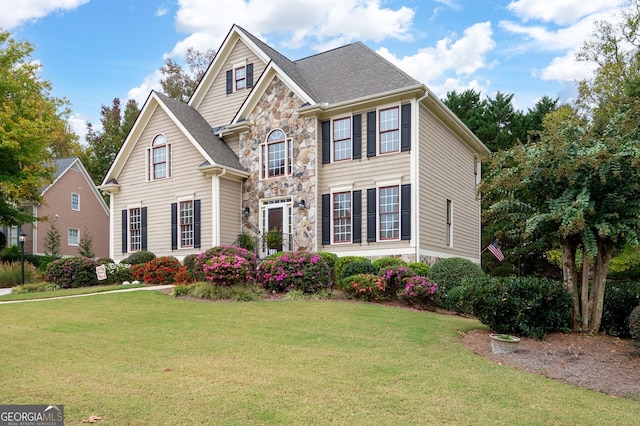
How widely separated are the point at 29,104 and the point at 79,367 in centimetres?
2230

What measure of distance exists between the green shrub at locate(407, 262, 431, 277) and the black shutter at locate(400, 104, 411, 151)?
12.6 feet

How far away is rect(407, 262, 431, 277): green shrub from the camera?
48.8 ft

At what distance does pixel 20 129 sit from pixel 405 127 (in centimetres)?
1668

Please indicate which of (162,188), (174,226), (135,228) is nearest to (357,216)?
(174,226)

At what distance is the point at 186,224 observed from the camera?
1994cm

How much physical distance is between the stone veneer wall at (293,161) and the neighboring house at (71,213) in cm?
1762

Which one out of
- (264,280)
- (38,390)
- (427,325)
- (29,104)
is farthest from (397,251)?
(29,104)

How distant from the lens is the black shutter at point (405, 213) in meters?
16.2

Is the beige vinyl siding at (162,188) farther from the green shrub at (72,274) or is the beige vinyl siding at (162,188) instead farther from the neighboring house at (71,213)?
the neighboring house at (71,213)

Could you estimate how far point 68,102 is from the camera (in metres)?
28.0

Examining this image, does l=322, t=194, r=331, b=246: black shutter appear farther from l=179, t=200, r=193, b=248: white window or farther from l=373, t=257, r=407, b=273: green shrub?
l=179, t=200, r=193, b=248: white window

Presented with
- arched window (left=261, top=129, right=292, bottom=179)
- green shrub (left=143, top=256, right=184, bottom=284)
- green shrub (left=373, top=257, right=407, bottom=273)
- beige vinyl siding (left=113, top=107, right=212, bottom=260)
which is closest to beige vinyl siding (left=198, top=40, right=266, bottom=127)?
beige vinyl siding (left=113, top=107, right=212, bottom=260)

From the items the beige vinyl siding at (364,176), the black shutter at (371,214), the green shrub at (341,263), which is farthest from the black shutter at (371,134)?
the green shrub at (341,263)

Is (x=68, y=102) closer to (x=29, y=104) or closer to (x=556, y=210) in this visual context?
(x=29, y=104)
